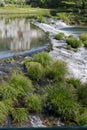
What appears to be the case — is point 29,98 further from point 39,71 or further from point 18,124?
point 39,71

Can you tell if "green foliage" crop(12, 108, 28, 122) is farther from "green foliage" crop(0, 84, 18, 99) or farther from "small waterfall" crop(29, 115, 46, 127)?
"green foliage" crop(0, 84, 18, 99)

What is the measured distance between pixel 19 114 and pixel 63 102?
72.3 inches

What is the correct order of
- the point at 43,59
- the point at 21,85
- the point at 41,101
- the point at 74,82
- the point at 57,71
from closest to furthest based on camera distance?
the point at 41,101, the point at 21,85, the point at 74,82, the point at 57,71, the point at 43,59

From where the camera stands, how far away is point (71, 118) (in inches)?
479

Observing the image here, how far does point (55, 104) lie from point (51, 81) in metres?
4.49

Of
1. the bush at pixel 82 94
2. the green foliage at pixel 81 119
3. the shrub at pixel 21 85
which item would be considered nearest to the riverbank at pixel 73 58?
the bush at pixel 82 94

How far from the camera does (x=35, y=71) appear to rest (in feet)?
56.3

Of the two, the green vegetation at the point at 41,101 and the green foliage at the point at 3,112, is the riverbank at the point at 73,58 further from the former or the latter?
the green foliage at the point at 3,112

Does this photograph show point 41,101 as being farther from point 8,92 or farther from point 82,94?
point 82,94

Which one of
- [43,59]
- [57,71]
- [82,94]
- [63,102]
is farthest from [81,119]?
[43,59]

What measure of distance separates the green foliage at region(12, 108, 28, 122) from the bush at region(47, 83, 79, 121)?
1.25 meters

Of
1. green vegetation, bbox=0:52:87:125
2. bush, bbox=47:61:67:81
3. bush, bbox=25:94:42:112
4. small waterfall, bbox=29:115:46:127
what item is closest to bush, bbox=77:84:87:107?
green vegetation, bbox=0:52:87:125

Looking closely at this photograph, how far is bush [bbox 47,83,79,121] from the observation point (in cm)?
1216

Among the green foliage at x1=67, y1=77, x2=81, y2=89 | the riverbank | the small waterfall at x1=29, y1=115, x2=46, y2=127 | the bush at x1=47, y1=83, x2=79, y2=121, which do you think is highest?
the bush at x1=47, y1=83, x2=79, y2=121
